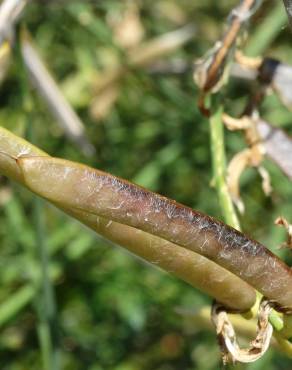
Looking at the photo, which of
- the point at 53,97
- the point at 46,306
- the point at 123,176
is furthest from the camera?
the point at 123,176

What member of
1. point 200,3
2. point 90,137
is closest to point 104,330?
point 90,137

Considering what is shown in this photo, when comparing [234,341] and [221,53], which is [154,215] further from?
[221,53]

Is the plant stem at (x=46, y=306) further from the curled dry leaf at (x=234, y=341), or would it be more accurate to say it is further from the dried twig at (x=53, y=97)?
the curled dry leaf at (x=234, y=341)

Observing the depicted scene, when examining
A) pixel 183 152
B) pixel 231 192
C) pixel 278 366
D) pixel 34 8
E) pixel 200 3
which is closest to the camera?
pixel 231 192

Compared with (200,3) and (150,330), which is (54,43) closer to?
(200,3)

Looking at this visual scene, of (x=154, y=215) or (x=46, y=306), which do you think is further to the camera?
(x=46, y=306)

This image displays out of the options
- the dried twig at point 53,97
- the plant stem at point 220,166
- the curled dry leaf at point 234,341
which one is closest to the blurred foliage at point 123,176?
the dried twig at point 53,97

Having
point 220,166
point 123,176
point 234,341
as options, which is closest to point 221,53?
point 220,166
